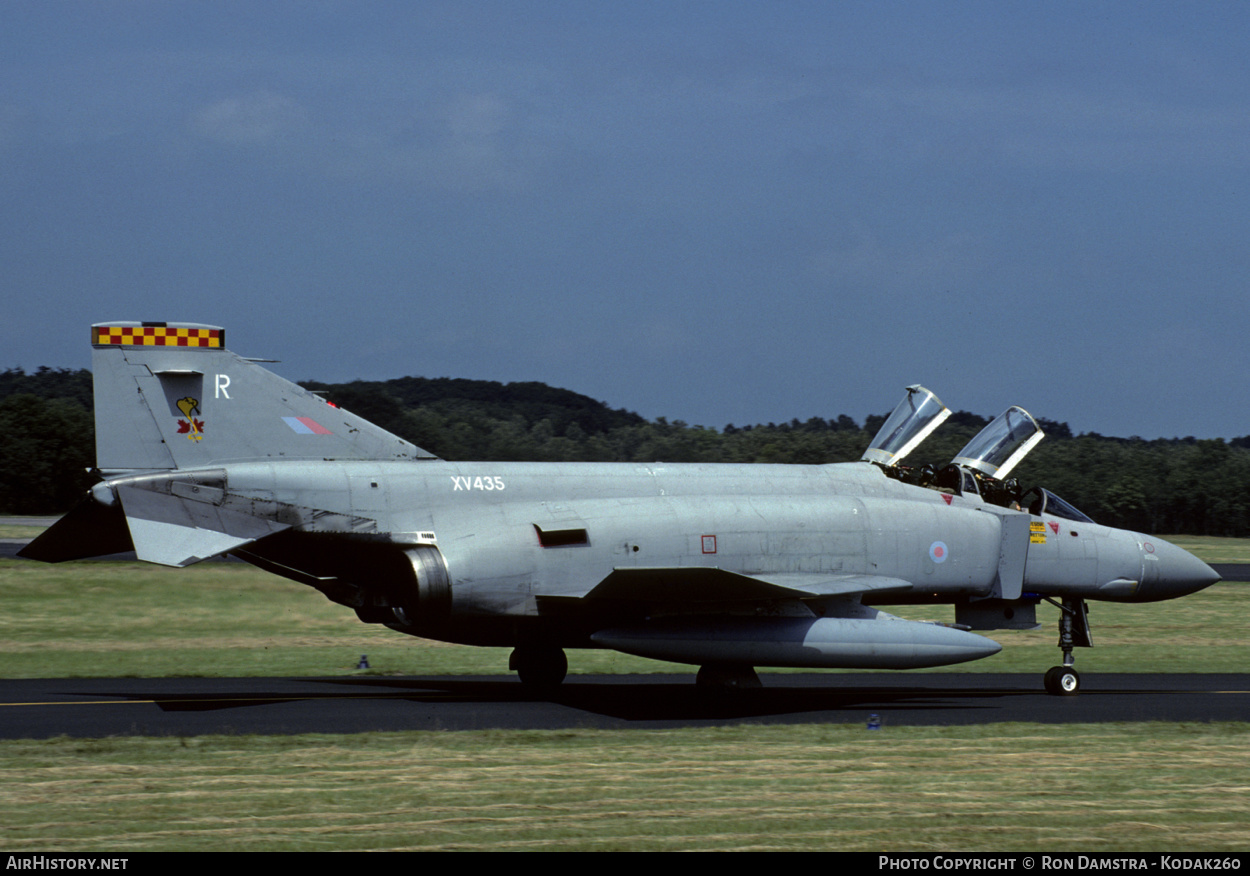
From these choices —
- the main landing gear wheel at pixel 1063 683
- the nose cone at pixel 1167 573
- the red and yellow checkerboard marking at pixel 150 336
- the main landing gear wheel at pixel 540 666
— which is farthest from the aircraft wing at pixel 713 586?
the red and yellow checkerboard marking at pixel 150 336

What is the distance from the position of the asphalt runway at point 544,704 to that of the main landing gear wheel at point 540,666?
204mm

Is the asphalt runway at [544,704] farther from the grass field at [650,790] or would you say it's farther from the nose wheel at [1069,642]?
the grass field at [650,790]

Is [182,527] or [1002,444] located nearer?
[182,527]

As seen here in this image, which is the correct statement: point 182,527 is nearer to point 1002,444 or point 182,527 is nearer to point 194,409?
point 194,409

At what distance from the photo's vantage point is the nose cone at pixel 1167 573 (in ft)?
53.6

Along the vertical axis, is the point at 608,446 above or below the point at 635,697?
above

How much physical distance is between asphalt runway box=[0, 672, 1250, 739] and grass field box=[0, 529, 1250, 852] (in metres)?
0.86

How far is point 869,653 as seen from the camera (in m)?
13.5

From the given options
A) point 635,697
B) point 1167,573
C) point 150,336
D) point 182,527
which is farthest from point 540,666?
point 1167,573

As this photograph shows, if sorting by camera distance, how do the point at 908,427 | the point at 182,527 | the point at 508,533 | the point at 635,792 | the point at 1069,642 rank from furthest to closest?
1. the point at 908,427
2. the point at 1069,642
3. the point at 508,533
4. the point at 182,527
5. the point at 635,792

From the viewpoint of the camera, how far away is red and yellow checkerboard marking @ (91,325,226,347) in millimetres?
13609

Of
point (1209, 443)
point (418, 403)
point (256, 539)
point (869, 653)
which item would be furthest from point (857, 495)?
point (1209, 443)

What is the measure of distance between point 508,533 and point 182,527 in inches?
135

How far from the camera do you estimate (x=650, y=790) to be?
28.3 feet
